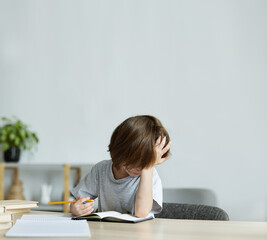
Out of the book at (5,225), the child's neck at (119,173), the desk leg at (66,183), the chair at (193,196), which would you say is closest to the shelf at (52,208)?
the desk leg at (66,183)

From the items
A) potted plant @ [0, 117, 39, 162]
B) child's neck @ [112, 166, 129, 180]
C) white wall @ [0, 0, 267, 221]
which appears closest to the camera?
child's neck @ [112, 166, 129, 180]

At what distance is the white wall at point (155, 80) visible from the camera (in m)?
3.09

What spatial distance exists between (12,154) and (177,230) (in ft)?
8.44

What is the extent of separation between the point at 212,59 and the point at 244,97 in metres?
0.38

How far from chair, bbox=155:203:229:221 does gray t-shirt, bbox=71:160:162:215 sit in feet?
0.26

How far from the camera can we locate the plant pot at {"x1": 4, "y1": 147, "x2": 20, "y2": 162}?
11.2ft

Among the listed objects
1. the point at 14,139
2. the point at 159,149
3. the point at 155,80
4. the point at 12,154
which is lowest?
the point at 12,154

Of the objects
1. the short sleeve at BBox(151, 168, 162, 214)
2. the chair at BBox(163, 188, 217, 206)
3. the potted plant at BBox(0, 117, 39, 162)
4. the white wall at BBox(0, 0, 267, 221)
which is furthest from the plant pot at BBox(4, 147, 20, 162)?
the short sleeve at BBox(151, 168, 162, 214)

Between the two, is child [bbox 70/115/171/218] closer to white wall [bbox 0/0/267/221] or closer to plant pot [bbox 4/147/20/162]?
white wall [bbox 0/0/267/221]

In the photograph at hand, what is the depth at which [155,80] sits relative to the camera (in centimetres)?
331

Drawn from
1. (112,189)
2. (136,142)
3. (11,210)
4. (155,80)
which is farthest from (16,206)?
(155,80)

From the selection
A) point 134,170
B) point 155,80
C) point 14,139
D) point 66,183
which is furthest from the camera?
point 14,139

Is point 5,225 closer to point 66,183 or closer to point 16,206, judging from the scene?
point 16,206

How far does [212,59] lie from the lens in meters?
3.19
